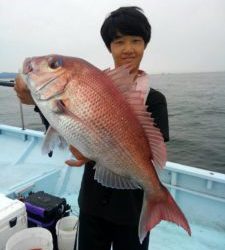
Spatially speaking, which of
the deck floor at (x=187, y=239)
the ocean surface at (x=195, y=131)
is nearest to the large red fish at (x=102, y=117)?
the deck floor at (x=187, y=239)

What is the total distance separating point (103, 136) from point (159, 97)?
2.53 feet

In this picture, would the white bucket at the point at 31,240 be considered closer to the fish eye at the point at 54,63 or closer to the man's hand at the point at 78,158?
the man's hand at the point at 78,158

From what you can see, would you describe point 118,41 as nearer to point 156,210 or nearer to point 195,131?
point 156,210

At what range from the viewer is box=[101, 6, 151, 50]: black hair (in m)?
Result: 2.23

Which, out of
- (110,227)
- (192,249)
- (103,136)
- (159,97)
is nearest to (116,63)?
(159,97)

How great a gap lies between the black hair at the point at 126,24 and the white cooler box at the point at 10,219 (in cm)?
191

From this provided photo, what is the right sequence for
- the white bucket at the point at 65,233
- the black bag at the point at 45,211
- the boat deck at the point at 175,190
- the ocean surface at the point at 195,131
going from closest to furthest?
the white bucket at the point at 65,233 → the black bag at the point at 45,211 → the boat deck at the point at 175,190 → the ocean surface at the point at 195,131

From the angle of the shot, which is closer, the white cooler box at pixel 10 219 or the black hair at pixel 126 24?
the black hair at pixel 126 24

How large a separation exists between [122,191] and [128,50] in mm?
1034

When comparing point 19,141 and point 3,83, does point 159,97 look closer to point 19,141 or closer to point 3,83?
point 3,83

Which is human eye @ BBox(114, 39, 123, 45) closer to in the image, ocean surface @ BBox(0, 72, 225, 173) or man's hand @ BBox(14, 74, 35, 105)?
man's hand @ BBox(14, 74, 35, 105)

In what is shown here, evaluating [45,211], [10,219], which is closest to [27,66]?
[10,219]

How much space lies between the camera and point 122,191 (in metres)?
2.21

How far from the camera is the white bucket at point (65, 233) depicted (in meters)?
3.47
